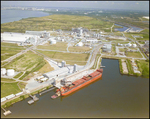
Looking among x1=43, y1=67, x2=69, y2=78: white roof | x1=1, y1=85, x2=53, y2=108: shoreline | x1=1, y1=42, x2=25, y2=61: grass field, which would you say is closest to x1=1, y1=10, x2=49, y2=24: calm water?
x1=1, y1=42, x2=25, y2=61: grass field

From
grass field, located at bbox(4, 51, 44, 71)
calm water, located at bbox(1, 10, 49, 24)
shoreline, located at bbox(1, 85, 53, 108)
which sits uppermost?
calm water, located at bbox(1, 10, 49, 24)

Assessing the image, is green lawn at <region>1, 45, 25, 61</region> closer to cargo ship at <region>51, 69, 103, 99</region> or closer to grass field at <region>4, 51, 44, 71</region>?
grass field at <region>4, 51, 44, 71</region>

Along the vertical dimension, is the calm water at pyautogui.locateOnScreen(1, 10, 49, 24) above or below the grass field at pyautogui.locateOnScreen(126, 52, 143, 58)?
above

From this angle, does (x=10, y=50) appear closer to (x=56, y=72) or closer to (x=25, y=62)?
(x=25, y=62)

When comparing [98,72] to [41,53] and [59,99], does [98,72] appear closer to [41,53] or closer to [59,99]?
[59,99]

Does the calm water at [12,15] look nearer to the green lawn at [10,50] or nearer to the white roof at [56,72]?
the green lawn at [10,50]

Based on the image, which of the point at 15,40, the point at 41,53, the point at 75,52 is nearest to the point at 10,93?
the point at 41,53

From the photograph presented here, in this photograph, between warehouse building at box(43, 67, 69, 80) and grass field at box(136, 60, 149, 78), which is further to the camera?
grass field at box(136, 60, 149, 78)
